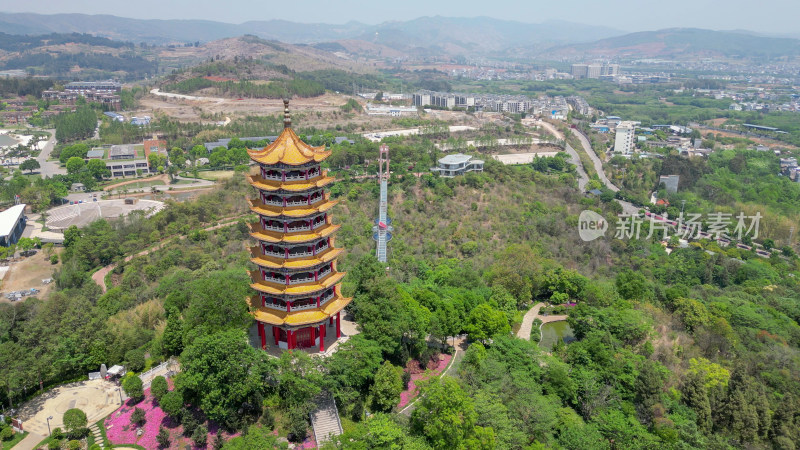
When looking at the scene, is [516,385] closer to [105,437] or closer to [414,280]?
[414,280]

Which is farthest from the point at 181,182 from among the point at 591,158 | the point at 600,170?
the point at 591,158

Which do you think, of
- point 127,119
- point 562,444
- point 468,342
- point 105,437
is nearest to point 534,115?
point 127,119

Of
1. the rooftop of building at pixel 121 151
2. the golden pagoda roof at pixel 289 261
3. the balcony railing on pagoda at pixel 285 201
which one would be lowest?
the rooftop of building at pixel 121 151

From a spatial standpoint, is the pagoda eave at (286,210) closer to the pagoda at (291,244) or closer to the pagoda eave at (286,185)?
the pagoda at (291,244)

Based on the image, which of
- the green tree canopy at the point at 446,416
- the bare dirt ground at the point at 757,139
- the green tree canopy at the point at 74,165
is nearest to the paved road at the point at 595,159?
the bare dirt ground at the point at 757,139

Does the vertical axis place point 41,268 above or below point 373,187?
below

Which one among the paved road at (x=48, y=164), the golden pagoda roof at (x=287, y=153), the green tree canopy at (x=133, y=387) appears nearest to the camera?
the green tree canopy at (x=133, y=387)

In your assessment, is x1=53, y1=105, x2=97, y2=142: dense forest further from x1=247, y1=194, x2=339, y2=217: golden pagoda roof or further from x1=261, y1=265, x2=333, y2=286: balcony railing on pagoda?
x1=261, y1=265, x2=333, y2=286: balcony railing on pagoda
